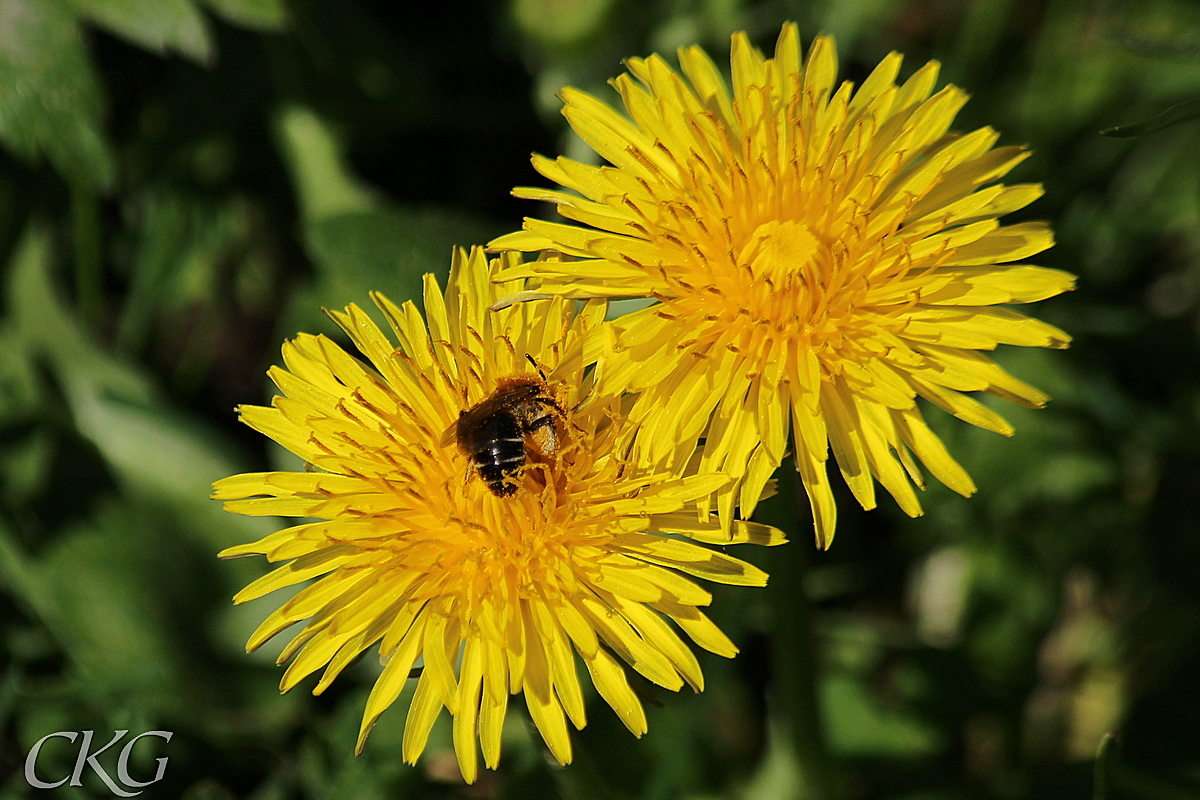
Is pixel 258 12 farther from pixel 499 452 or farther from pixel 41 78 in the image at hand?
pixel 499 452

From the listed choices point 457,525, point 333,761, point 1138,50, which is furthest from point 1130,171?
point 333,761

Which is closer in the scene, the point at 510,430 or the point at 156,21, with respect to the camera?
the point at 510,430

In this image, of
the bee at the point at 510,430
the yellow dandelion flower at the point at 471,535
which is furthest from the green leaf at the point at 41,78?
the bee at the point at 510,430

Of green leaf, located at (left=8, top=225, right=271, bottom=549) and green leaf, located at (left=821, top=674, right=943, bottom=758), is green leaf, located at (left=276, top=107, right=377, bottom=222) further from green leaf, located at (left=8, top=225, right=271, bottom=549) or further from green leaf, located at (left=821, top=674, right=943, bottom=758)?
green leaf, located at (left=821, top=674, right=943, bottom=758)

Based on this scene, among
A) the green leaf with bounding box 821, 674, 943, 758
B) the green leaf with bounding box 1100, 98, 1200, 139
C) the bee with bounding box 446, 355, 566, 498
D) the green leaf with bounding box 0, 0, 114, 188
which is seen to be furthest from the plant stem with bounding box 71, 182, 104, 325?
the green leaf with bounding box 1100, 98, 1200, 139

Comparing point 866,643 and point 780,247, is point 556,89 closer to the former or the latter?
point 780,247

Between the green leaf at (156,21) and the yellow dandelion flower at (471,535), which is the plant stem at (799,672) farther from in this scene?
the green leaf at (156,21)

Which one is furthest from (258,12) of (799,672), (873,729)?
(873,729)

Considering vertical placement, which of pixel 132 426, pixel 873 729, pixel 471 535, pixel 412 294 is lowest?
pixel 873 729
